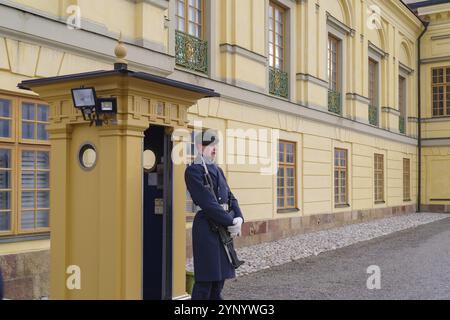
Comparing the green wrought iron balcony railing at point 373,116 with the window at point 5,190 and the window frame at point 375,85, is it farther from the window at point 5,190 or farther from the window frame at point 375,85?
the window at point 5,190

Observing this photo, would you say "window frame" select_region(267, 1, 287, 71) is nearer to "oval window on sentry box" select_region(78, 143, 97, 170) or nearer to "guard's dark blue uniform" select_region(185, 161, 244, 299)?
"guard's dark blue uniform" select_region(185, 161, 244, 299)

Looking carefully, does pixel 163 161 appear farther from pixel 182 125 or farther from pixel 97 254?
pixel 97 254

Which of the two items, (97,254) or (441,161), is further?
(441,161)

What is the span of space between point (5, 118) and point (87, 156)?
266cm

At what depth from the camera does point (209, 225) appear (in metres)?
5.44

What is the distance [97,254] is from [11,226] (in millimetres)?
2749

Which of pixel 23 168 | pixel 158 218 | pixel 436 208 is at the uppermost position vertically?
pixel 23 168

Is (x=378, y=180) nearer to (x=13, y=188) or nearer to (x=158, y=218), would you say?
(x=13, y=188)

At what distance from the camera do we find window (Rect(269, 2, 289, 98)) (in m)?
14.9

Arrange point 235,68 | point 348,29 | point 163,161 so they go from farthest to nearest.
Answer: point 348,29
point 235,68
point 163,161

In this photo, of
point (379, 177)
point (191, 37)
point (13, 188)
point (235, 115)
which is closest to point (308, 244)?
point (235, 115)

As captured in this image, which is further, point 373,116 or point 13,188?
point 373,116

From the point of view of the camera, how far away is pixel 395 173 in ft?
77.7
